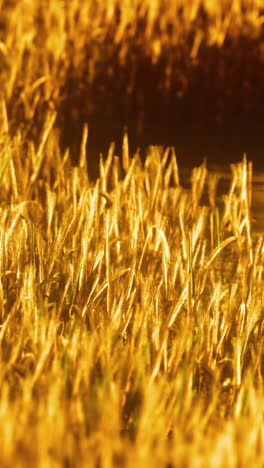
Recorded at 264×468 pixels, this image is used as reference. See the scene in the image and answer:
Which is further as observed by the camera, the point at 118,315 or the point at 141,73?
the point at 141,73

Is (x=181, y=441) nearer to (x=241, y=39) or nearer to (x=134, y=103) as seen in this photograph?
(x=134, y=103)

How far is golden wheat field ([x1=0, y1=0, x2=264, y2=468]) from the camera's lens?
1510mm

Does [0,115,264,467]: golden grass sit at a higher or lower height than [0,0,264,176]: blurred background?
lower

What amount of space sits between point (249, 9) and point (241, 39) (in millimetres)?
313

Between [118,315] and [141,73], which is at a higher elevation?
[141,73]

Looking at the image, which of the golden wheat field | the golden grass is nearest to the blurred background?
the golden wheat field

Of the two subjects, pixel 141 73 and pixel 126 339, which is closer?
pixel 126 339

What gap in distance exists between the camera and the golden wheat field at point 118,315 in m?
1.51

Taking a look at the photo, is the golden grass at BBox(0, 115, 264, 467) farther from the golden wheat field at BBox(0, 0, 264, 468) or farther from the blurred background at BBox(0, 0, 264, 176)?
the blurred background at BBox(0, 0, 264, 176)

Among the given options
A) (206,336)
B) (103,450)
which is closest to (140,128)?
(206,336)

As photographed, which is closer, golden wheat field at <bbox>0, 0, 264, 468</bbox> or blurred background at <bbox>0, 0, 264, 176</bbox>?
golden wheat field at <bbox>0, 0, 264, 468</bbox>

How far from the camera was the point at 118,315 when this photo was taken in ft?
7.01

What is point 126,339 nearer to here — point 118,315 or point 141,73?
point 118,315

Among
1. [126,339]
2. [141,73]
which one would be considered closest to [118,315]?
[126,339]
